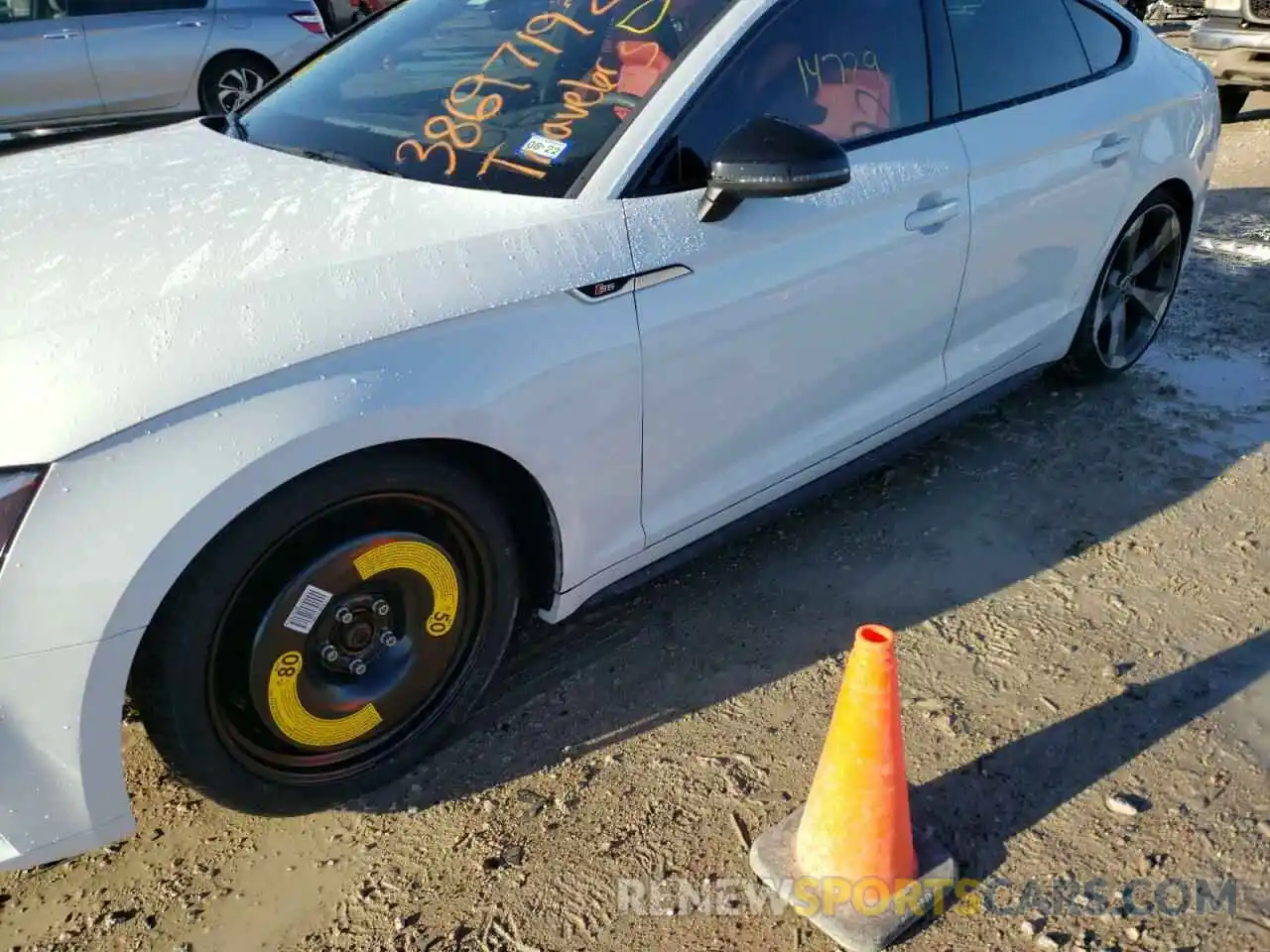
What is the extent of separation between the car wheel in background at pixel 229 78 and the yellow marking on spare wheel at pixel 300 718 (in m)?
8.17

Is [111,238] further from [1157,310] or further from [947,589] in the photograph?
[1157,310]

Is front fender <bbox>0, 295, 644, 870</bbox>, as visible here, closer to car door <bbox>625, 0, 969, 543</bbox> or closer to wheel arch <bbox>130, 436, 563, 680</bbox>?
wheel arch <bbox>130, 436, 563, 680</bbox>

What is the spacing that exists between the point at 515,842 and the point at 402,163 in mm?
1538

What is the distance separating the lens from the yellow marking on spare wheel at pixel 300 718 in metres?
2.12

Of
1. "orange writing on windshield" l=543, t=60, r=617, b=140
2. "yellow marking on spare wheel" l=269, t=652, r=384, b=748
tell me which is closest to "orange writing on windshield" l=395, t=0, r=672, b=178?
"orange writing on windshield" l=543, t=60, r=617, b=140

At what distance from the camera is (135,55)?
8766 mm

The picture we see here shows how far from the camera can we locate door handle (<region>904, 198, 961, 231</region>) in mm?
2923

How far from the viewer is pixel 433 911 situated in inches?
85.0

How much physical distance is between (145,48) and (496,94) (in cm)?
759

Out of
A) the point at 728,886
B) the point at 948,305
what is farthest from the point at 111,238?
the point at 948,305

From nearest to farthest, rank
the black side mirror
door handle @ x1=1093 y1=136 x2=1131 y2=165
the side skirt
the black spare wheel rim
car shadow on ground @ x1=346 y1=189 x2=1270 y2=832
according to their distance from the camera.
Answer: the black spare wheel rim, the black side mirror, car shadow on ground @ x1=346 y1=189 x2=1270 y2=832, the side skirt, door handle @ x1=1093 y1=136 x2=1131 y2=165

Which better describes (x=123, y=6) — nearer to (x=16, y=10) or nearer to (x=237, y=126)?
(x=16, y=10)

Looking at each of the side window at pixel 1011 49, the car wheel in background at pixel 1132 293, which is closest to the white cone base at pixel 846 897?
the side window at pixel 1011 49

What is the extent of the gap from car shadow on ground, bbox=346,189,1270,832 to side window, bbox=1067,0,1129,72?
1261 mm
